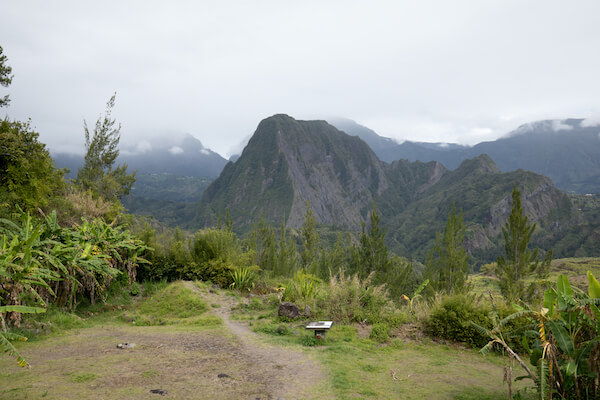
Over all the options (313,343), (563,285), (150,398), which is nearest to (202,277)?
(313,343)

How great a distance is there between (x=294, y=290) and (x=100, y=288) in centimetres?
480

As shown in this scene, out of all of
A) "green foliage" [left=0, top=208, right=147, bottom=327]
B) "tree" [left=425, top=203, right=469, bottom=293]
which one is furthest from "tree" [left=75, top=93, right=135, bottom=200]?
"tree" [left=425, top=203, right=469, bottom=293]

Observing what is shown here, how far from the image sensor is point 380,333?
22.0 ft

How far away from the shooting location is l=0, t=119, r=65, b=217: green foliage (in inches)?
271

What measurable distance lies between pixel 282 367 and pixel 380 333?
2.69m

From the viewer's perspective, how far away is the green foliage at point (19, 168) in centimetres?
A: 688

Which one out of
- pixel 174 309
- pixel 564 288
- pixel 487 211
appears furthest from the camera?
pixel 487 211

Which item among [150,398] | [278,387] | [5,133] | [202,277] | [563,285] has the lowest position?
[202,277]

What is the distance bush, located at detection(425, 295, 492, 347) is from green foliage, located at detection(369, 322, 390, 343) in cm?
94

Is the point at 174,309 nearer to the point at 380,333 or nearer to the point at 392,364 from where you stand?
the point at 380,333

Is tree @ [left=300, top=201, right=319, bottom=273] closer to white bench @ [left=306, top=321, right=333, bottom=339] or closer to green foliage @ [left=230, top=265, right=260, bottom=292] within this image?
green foliage @ [left=230, top=265, right=260, bottom=292]

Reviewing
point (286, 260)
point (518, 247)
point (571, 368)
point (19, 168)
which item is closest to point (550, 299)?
point (571, 368)

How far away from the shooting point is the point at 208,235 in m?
11.6

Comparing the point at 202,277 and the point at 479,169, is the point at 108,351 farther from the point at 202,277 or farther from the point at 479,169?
the point at 479,169
